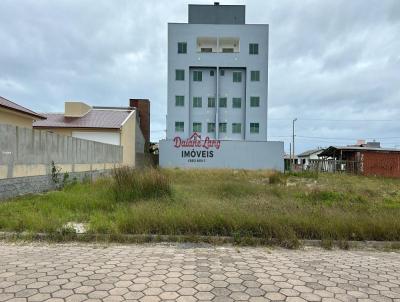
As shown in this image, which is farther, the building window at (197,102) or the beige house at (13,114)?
the building window at (197,102)

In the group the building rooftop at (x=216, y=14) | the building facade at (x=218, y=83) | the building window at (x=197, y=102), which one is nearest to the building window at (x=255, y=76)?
the building facade at (x=218, y=83)

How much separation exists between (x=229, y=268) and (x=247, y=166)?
3601 centimetres

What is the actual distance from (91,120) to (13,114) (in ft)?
42.3

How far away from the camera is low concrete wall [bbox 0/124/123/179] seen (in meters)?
11.1

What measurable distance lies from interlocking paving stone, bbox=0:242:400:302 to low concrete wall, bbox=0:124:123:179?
5.85 metres

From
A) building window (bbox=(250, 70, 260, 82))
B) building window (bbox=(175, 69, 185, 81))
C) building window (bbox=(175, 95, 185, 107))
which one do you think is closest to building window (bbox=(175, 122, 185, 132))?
building window (bbox=(175, 95, 185, 107))

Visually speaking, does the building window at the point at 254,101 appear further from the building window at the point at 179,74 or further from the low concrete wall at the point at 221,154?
the building window at the point at 179,74

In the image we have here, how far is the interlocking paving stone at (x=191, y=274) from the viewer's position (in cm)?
396

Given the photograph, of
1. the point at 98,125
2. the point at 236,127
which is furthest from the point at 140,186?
the point at 236,127

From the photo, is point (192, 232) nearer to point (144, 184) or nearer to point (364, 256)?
point (364, 256)

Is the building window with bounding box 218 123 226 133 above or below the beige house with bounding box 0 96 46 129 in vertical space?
above

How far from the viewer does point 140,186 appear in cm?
1067

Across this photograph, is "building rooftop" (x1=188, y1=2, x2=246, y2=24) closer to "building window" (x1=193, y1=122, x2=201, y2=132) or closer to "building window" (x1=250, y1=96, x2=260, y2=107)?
"building window" (x1=250, y1=96, x2=260, y2=107)

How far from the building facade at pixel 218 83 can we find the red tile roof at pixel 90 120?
14.6m
